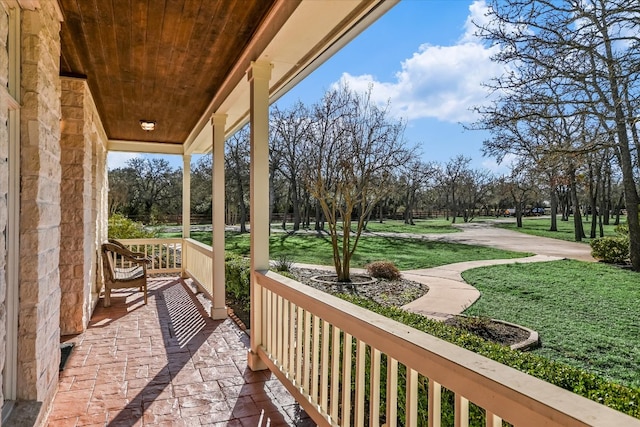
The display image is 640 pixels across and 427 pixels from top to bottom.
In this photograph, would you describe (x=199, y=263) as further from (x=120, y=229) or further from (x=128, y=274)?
(x=120, y=229)

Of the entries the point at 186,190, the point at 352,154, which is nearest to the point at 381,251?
the point at 352,154

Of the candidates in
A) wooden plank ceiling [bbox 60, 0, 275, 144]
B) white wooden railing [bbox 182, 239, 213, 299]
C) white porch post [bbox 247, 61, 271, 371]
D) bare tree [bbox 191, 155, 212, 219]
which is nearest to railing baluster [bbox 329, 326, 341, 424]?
white porch post [bbox 247, 61, 271, 371]

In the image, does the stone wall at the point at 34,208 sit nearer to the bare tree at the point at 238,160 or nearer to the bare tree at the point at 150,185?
the bare tree at the point at 238,160

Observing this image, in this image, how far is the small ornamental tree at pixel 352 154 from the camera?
29.6 ft

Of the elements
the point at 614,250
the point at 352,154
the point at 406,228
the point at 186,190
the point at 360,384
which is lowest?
the point at 406,228

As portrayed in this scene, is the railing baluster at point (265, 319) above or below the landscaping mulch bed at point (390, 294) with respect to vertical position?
above

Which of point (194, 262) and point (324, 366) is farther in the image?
point (194, 262)

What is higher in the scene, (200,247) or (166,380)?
(200,247)

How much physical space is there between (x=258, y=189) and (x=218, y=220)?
1.92 meters

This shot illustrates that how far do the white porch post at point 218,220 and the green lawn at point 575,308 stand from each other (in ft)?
11.9

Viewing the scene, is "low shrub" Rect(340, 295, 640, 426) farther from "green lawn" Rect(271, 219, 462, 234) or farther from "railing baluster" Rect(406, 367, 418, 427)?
"green lawn" Rect(271, 219, 462, 234)

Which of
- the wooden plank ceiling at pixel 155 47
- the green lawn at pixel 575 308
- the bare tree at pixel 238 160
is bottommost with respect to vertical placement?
the green lawn at pixel 575 308

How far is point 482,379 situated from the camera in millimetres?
1062

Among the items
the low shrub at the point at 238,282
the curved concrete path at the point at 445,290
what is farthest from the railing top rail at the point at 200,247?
the curved concrete path at the point at 445,290
